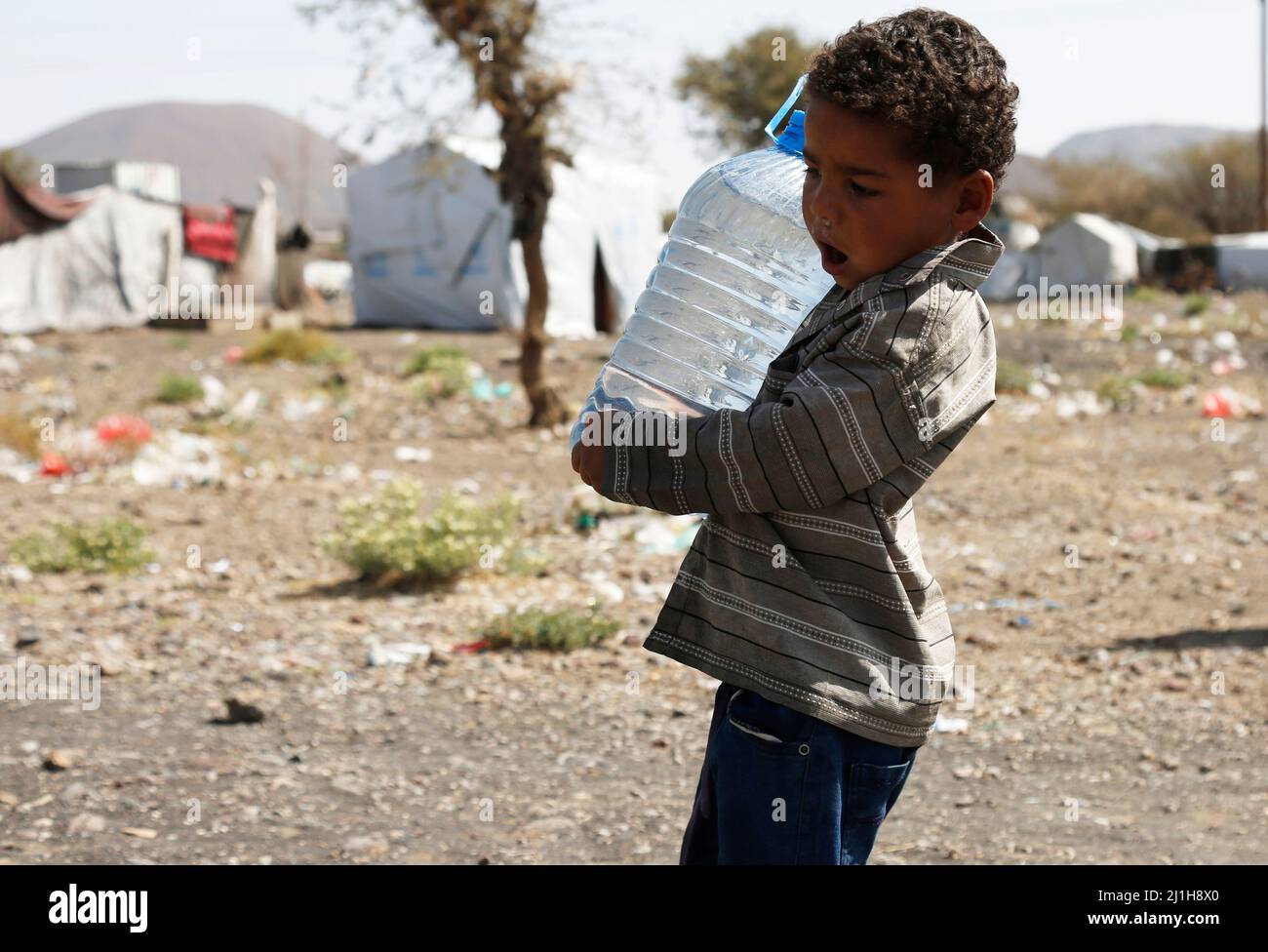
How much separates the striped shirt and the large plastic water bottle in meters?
0.35

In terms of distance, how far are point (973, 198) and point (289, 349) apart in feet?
42.6

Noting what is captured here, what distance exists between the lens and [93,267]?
19.3 meters

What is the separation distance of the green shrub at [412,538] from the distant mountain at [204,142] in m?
126

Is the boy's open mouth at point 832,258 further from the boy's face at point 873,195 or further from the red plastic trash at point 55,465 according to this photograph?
the red plastic trash at point 55,465

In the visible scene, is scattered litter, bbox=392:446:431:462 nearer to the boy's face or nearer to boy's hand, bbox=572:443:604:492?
boy's hand, bbox=572:443:604:492

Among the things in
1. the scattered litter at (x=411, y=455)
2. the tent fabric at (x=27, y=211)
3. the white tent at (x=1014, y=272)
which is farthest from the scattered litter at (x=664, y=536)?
the white tent at (x=1014, y=272)

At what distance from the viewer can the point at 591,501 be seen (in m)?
7.36

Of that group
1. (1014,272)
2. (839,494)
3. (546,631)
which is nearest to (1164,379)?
(546,631)

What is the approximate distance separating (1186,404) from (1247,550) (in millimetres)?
5262

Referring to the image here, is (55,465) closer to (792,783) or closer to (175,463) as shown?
(175,463)

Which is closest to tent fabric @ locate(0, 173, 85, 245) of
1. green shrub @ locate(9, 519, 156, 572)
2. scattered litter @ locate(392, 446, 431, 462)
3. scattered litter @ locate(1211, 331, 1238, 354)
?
scattered litter @ locate(392, 446, 431, 462)

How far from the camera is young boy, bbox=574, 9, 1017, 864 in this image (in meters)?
1.55
